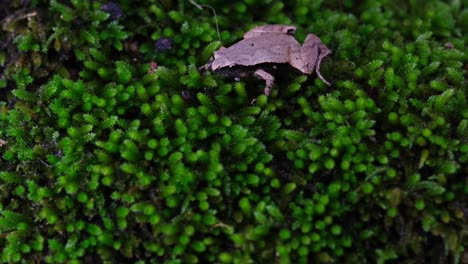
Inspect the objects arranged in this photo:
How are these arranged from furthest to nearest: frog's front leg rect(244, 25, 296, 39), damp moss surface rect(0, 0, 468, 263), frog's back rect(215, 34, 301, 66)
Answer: frog's front leg rect(244, 25, 296, 39) → frog's back rect(215, 34, 301, 66) → damp moss surface rect(0, 0, 468, 263)

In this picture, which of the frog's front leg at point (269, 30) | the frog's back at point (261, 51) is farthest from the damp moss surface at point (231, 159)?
the frog's front leg at point (269, 30)

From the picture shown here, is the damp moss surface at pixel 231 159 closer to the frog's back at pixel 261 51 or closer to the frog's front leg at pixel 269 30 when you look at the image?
the frog's back at pixel 261 51

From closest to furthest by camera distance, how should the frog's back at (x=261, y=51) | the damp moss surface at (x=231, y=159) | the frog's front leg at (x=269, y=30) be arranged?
1. the damp moss surface at (x=231, y=159)
2. the frog's back at (x=261, y=51)
3. the frog's front leg at (x=269, y=30)

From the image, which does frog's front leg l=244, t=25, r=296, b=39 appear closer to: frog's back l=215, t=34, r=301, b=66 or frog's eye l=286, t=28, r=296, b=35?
frog's eye l=286, t=28, r=296, b=35

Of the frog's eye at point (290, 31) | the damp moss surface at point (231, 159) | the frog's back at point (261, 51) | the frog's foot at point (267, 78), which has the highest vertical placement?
the frog's back at point (261, 51)

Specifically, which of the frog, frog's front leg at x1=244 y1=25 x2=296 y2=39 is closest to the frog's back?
the frog
